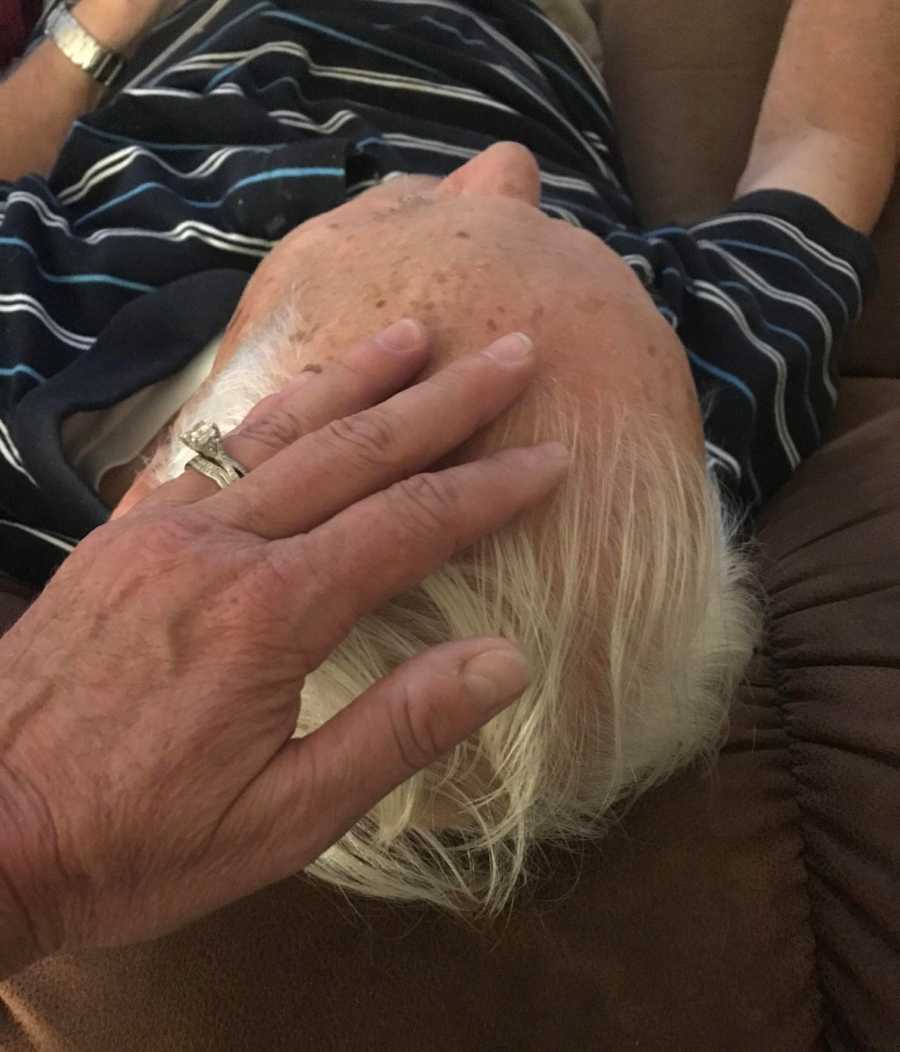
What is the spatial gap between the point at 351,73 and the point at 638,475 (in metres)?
0.77

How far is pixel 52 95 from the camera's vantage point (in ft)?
3.93

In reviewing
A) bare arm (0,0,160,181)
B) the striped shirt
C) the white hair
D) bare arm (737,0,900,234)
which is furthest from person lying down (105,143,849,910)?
bare arm (0,0,160,181)

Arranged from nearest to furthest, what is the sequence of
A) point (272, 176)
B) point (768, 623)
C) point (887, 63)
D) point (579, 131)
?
point (768, 623)
point (272, 176)
point (887, 63)
point (579, 131)

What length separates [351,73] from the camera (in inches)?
43.4

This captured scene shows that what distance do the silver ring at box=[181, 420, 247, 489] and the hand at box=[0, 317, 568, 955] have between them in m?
0.03

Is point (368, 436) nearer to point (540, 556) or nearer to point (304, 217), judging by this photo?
point (540, 556)

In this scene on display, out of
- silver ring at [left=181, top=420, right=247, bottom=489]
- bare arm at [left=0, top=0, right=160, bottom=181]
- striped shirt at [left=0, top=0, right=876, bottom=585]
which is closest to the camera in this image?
silver ring at [left=181, top=420, right=247, bottom=489]

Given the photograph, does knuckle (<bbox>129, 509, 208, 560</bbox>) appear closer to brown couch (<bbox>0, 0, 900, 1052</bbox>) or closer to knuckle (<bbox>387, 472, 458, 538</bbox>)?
knuckle (<bbox>387, 472, 458, 538</bbox>)

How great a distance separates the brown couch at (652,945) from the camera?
570mm

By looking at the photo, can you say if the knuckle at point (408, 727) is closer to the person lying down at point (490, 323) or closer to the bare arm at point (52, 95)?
the person lying down at point (490, 323)

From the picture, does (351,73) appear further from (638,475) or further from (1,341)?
(638,475)

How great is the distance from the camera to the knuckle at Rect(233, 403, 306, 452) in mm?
520

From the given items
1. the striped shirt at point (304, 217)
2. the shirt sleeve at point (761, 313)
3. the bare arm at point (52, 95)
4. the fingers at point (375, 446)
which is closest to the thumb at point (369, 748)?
the fingers at point (375, 446)

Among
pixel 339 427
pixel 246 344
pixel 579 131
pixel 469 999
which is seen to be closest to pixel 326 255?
pixel 246 344
